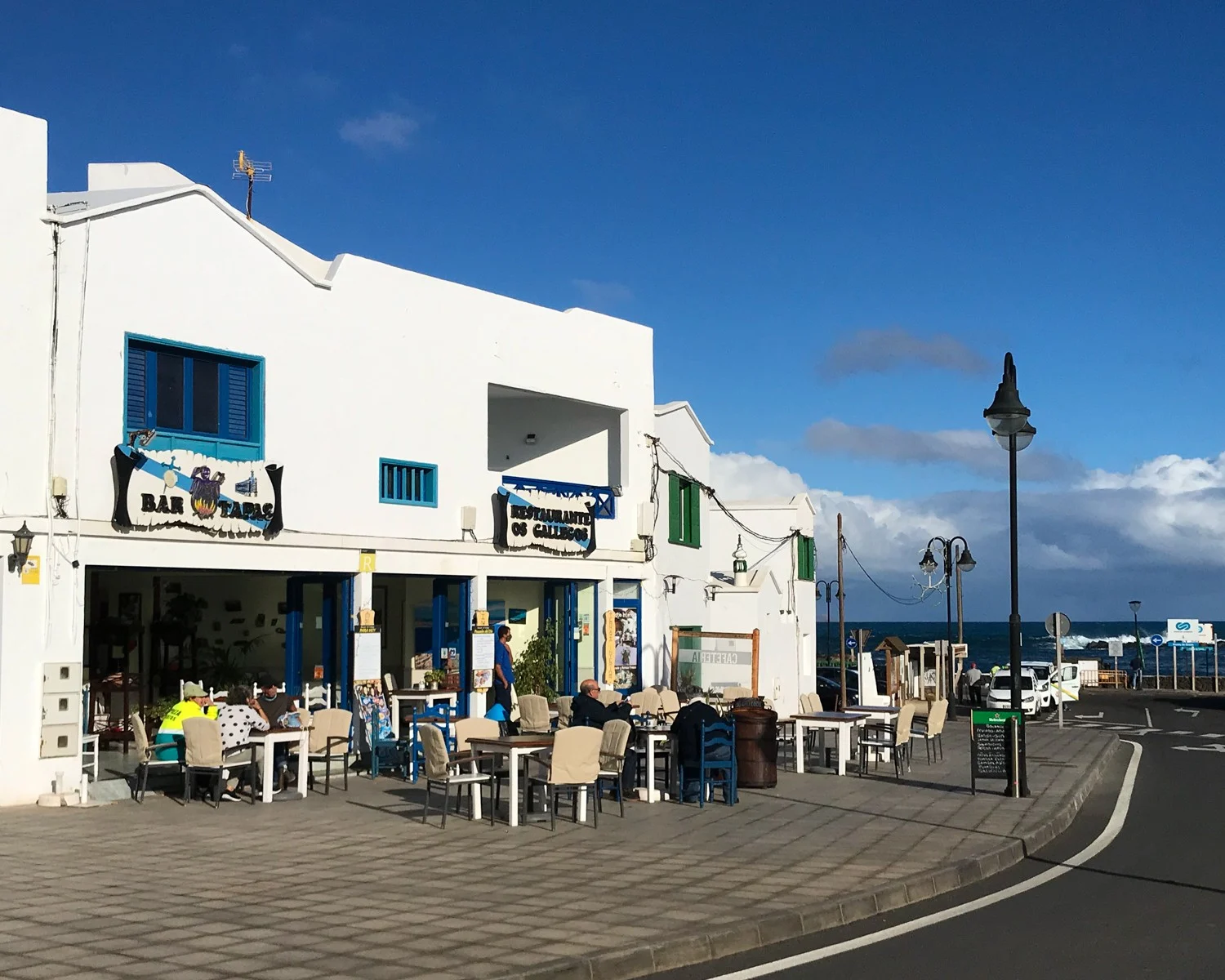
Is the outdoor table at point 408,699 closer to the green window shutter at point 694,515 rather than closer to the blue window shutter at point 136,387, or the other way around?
the blue window shutter at point 136,387

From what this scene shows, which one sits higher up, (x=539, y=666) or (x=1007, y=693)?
(x=539, y=666)

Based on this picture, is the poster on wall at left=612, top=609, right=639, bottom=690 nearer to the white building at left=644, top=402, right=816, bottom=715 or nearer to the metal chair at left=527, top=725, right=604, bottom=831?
the white building at left=644, top=402, right=816, bottom=715

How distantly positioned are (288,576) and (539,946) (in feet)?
38.4

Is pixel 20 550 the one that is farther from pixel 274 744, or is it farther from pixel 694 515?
pixel 694 515

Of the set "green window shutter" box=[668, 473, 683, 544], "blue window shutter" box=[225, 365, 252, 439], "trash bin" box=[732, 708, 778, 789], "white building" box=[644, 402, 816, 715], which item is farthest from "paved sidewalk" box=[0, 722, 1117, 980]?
"green window shutter" box=[668, 473, 683, 544]

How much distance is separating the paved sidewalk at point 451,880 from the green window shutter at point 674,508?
1112 cm

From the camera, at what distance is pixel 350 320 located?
62.2ft

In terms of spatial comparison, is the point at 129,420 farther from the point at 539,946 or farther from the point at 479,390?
the point at 539,946

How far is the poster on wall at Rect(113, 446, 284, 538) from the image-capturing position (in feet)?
50.9

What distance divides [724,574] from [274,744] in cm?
1983

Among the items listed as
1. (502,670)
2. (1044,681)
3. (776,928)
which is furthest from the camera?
(1044,681)

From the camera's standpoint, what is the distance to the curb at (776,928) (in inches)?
302

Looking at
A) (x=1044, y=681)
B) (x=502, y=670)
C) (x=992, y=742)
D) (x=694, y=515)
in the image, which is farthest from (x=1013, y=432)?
(x=1044, y=681)

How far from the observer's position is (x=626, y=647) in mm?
25016
